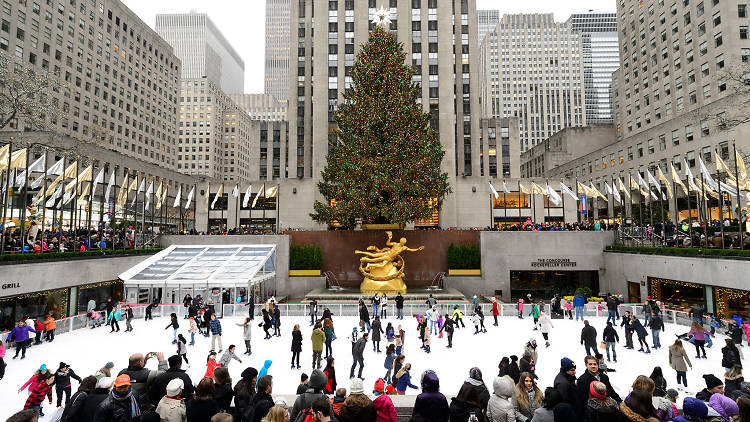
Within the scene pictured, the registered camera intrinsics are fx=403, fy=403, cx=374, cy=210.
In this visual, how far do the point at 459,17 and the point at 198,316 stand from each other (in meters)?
49.2

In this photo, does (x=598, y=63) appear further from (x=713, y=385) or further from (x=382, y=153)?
(x=713, y=385)

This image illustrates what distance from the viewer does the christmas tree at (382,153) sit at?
2902cm

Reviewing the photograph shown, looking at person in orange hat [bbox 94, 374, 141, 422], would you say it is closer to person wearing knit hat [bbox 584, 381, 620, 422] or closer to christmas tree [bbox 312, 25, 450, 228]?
person wearing knit hat [bbox 584, 381, 620, 422]

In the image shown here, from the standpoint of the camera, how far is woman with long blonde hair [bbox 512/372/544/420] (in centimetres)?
637

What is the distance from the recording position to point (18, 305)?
20609 millimetres

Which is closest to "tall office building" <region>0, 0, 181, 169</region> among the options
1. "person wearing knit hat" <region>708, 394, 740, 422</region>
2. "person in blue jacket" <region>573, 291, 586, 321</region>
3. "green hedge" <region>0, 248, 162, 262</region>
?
"green hedge" <region>0, 248, 162, 262</region>

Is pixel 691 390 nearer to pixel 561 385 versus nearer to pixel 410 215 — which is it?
pixel 561 385

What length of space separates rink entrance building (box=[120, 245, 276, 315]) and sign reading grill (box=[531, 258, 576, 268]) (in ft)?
64.8

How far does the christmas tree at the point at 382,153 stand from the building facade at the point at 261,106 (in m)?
167

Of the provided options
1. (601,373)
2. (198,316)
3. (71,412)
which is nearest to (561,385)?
(601,373)

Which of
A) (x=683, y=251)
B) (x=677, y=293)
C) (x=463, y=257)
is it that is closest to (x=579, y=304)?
(x=683, y=251)

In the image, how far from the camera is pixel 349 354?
47.2ft

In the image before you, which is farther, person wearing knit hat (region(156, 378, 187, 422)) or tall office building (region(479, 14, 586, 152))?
tall office building (region(479, 14, 586, 152))

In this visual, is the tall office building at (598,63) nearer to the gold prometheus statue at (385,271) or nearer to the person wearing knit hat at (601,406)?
the gold prometheus statue at (385,271)
